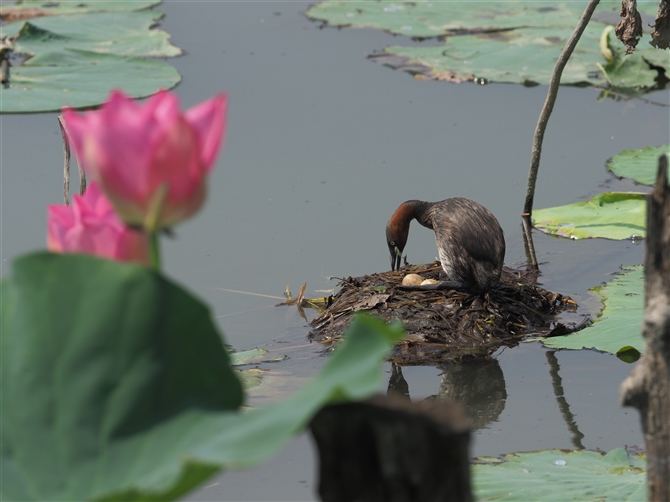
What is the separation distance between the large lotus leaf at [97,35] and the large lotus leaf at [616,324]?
18.6 ft

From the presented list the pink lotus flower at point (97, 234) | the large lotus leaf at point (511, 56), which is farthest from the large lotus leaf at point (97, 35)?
the pink lotus flower at point (97, 234)

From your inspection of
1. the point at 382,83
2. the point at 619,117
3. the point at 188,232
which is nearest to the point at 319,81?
the point at 382,83

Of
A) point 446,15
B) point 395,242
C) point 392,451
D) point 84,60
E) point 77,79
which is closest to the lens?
point 392,451

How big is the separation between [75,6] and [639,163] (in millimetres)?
7497

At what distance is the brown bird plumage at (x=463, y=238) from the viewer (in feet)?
17.5

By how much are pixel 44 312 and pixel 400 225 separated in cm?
480

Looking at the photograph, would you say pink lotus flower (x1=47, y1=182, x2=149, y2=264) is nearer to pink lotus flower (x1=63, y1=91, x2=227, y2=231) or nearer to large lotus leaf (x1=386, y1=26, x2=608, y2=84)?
pink lotus flower (x1=63, y1=91, x2=227, y2=231)

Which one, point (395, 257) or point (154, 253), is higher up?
point (154, 253)

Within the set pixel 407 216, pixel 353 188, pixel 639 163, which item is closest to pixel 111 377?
pixel 407 216

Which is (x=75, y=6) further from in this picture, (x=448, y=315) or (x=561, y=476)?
(x=561, y=476)

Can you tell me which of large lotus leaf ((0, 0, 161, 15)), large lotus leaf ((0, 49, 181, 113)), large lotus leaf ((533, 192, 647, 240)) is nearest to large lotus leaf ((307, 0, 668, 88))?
large lotus leaf ((0, 0, 161, 15))

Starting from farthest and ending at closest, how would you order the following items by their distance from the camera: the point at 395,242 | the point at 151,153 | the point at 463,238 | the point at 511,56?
the point at 511,56 → the point at 395,242 → the point at 463,238 → the point at 151,153

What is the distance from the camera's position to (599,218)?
622cm

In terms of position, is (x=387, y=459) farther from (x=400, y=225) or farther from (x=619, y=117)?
(x=619, y=117)
